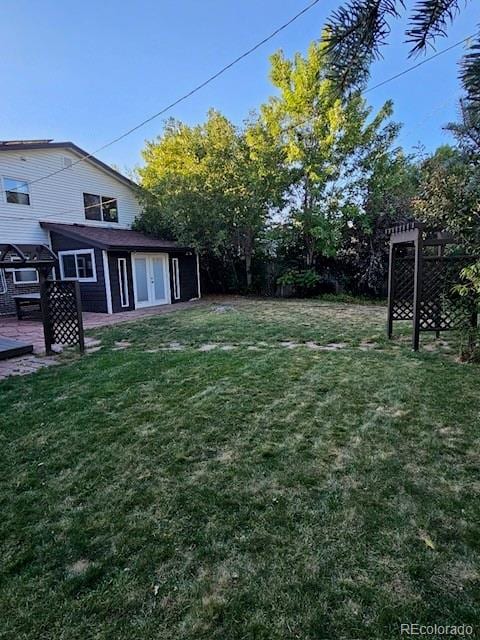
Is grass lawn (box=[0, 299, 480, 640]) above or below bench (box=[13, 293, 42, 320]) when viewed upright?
below

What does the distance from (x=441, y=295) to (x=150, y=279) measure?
944 cm

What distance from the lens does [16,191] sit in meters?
11.0

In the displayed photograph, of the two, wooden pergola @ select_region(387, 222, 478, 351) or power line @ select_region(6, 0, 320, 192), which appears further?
wooden pergola @ select_region(387, 222, 478, 351)

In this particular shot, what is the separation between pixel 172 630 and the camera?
1.36m

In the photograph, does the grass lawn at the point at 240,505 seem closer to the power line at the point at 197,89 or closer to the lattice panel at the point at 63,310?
the lattice panel at the point at 63,310

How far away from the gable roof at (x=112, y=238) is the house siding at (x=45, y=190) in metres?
0.33

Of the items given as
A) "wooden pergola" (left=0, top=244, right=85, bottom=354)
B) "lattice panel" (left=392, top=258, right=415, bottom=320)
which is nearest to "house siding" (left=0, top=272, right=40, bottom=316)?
"wooden pergola" (left=0, top=244, right=85, bottom=354)

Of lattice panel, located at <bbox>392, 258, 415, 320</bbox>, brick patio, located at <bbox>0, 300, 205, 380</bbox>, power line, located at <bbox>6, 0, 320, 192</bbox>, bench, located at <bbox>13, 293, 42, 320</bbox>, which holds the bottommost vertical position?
brick patio, located at <bbox>0, 300, 205, 380</bbox>

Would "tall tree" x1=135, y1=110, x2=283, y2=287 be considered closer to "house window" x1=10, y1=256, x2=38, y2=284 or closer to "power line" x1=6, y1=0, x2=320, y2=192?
"power line" x1=6, y1=0, x2=320, y2=192

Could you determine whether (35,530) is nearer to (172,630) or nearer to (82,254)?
(172,630)

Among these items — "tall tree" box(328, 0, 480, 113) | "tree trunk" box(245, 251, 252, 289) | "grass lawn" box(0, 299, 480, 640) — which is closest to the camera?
"tall tree" box(328, 0, 480, 113)

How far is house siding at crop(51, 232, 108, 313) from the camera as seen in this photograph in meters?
10.8

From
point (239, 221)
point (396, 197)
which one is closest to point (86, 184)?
point (239, 221)

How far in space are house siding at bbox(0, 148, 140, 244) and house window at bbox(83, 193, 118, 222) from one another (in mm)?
161
